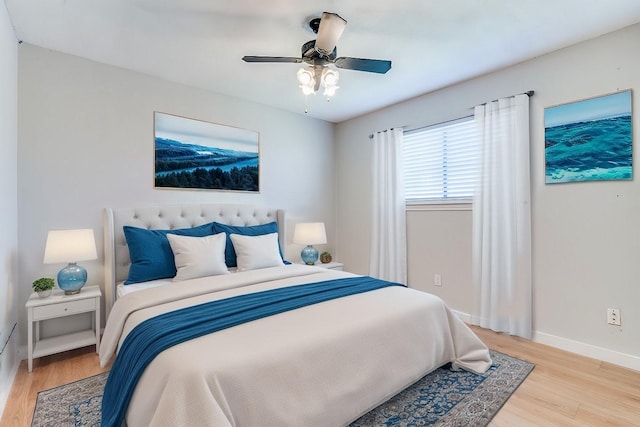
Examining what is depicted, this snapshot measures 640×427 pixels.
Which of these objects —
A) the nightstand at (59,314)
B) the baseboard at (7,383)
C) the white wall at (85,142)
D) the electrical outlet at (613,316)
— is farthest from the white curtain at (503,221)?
the baseboard at (7,383)

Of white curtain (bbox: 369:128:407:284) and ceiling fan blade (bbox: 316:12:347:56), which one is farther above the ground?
ceiling fan blade (bbox: 316:12:347:56)

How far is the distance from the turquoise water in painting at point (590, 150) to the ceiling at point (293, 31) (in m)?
0.71

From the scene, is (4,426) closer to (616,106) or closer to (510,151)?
(510,151)

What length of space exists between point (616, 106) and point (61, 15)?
161 inches

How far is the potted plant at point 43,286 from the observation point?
237 cm

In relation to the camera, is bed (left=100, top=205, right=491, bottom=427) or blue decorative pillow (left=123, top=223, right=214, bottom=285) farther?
blue decorative pillow (left=123, top=223, right=214, bottom=285)

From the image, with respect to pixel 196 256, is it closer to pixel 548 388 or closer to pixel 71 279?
pixel 71 279

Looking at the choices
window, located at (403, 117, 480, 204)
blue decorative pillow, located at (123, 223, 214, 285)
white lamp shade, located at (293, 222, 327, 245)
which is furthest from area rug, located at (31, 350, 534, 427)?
white lamp shade, located at (293, 222, 327, 245)

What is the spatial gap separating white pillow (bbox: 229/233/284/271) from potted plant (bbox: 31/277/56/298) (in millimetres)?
1421

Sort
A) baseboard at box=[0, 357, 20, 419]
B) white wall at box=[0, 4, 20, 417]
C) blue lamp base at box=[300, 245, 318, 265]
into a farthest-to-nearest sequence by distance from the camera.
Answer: blue lamp base at box=[300, 245, 318, 265], white wall at box=[0, 4, 20, 417], baseboard at box=[0, 357, 20, 419]

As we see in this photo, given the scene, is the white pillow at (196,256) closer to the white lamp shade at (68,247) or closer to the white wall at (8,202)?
the white lamp shade at (68,247)

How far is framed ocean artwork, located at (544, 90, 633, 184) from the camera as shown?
237 centimetres

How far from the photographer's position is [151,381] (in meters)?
→ 1.32

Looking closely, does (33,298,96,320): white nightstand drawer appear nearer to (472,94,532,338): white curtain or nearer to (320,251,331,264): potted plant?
(320,251,331,264): potted plant
